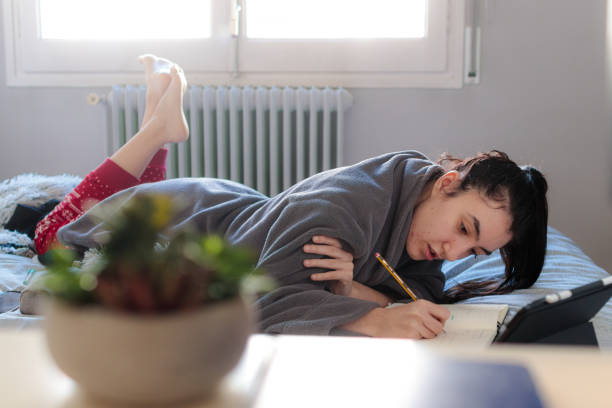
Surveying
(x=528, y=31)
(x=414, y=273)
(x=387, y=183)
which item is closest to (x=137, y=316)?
(x=387, y=183)

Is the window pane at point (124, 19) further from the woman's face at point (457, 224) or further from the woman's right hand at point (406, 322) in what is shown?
the woman's right hand at point (406, 322)

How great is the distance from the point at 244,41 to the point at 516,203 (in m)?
1.51

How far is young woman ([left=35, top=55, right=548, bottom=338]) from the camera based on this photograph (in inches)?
39.0

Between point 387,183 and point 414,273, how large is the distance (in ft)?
0.77

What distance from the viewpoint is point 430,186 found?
1.26 metres

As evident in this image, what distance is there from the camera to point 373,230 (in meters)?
1.15

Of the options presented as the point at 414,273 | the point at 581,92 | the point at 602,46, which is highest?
the point at 602,46

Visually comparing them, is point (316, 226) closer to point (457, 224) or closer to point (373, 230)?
point (373, 230)

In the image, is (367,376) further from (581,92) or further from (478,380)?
(581,92)

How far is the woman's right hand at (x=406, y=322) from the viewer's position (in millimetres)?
949

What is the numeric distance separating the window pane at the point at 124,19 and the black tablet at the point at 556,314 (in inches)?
76.1

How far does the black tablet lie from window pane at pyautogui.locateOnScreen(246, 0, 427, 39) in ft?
5.56

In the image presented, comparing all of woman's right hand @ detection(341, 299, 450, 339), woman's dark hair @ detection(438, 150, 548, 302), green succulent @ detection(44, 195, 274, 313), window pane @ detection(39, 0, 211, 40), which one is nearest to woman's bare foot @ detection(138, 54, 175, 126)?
window pane @ detection(39, 0, 211, 40)

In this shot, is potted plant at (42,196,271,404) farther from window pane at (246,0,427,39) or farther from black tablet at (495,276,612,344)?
window pane at (246,0,427,39)
